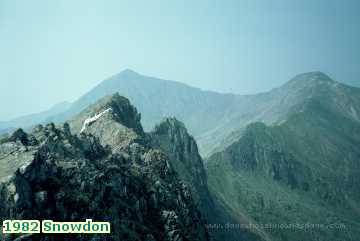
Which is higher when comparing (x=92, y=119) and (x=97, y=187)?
(x=92, y=119)

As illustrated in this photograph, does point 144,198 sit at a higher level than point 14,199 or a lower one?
higher

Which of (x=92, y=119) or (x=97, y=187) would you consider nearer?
(x=97, y=187)

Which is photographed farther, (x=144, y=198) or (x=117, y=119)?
(x=117, y=119)

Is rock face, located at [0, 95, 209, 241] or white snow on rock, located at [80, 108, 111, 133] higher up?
white snow on rock, located at [80, 108, 111, 133]

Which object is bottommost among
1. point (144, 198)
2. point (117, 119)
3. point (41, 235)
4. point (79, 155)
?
point (41, 235)

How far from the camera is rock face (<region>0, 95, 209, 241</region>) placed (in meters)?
61.4

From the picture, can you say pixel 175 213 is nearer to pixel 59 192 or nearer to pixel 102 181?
pixel 102 181

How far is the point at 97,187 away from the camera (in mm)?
76250

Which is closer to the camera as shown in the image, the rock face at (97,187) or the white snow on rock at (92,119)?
the rock face at (97,187)

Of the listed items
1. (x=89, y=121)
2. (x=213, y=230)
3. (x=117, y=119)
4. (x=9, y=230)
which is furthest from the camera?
(x=213, y=230)

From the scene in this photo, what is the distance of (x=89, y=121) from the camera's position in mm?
161250

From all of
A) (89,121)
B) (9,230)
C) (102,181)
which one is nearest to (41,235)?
(9,230)

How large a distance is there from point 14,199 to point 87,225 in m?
13.2

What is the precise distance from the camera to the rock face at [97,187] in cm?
6138
